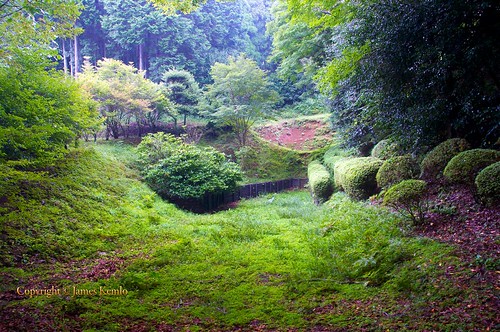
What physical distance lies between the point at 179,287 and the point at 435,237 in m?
3.40

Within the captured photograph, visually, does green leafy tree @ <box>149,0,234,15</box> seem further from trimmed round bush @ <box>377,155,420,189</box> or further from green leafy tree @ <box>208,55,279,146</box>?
green leafy tree @ <box>208,55,279,146</box>

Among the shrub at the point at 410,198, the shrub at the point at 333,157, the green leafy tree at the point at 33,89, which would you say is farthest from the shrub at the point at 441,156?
the green leafy tree at the point at 33,89

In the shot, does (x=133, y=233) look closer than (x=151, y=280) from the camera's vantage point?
No

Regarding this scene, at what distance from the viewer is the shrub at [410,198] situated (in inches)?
191

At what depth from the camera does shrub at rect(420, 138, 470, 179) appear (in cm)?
567

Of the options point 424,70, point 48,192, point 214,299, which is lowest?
point 214,299

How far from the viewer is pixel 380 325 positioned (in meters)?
2.51

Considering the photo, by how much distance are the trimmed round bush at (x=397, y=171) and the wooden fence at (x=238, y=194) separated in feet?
21.0

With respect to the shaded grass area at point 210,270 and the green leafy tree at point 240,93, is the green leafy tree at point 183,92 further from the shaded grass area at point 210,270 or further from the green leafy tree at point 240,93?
the shaded grass area at point 210,270

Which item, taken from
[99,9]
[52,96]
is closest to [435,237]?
[52,96]

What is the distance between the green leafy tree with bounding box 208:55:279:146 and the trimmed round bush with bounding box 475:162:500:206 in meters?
12.3

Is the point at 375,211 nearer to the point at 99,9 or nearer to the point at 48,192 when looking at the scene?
the point at 48,192

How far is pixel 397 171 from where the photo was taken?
6574mm

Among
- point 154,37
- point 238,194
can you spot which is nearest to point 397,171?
point 238,194
